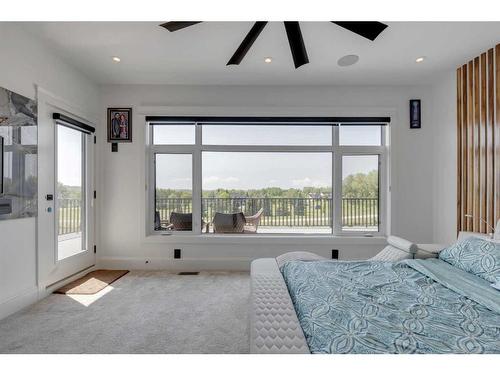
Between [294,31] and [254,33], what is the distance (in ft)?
1.04

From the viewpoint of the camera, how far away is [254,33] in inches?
80.4

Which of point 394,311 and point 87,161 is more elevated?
point 87,161

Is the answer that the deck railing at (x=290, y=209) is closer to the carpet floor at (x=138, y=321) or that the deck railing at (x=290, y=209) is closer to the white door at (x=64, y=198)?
the white door at (x=64, y=198)

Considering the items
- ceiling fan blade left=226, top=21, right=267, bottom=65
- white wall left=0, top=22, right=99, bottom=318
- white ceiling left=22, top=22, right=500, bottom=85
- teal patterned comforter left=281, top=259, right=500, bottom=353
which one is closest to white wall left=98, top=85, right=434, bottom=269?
white ceiling left=22, top=22, right=500, bottom=85

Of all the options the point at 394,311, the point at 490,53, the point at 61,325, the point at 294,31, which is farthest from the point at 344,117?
the point at 61,325

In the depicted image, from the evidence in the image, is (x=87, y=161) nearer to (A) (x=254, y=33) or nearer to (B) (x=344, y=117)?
(A) (x=254, y=33)

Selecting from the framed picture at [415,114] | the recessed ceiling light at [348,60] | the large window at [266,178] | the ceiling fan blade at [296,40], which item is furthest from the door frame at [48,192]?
the framed picture at [415,114]

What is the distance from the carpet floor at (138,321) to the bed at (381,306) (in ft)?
2.22

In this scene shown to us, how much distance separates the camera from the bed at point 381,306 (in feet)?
3.39

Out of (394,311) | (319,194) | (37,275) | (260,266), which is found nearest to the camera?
(394,311)

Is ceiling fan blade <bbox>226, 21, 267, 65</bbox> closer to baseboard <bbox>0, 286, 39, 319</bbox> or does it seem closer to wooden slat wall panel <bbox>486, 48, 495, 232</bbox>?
wooden slat wall panel <bbox>486, 48, 495, 232</bbox>

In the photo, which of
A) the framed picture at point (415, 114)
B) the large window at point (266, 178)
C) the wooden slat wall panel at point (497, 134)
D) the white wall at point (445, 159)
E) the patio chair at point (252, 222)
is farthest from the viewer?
the patio chair at point (252, 222)
